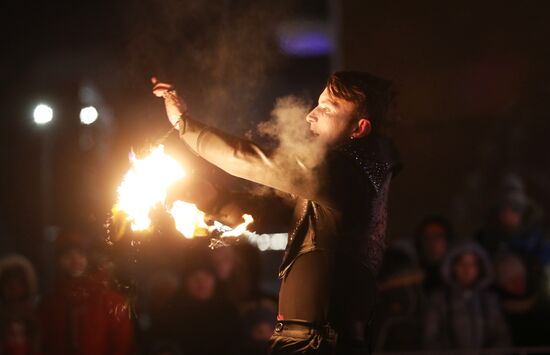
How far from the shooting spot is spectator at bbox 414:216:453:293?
20.9 ft

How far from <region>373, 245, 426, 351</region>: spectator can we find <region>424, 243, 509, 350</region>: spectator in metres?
0.09

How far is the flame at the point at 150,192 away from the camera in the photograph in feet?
11.7

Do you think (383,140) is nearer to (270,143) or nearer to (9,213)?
(270,143)

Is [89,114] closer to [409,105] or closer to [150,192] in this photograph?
[150,192]

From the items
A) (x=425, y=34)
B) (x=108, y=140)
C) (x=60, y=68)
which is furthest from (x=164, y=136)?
(x=60, y=68)

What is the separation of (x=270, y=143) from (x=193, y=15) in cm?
105

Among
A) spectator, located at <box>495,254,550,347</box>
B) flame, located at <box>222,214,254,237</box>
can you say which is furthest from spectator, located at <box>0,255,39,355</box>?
spectator, located at <box>495,254,550,347</box>

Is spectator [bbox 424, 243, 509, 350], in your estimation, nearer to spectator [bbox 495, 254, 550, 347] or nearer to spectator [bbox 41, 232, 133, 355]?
spectator [bbox 495, 254, 550, 347]

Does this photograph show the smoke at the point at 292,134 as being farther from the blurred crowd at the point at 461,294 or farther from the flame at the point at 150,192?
the blurred crowd at the point at 461,294

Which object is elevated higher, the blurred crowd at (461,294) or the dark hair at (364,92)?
the dark hair at (364,92)

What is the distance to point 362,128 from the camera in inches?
133

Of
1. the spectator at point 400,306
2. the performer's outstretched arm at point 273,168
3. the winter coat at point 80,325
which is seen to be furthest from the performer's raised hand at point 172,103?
the spectator at point 400,306

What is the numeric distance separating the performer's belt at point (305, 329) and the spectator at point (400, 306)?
293 centimetres

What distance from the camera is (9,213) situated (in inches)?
333
